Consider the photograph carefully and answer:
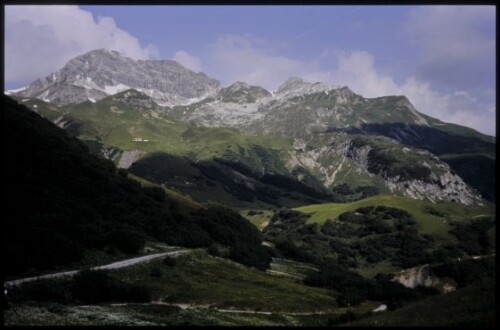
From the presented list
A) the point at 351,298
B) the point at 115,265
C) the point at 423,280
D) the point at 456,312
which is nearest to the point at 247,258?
the point at 351,298

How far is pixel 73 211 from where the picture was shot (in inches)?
3519

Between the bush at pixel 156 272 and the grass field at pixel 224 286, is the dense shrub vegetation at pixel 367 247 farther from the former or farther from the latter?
the bush at pixel 156 272

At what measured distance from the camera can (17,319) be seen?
32375 mm

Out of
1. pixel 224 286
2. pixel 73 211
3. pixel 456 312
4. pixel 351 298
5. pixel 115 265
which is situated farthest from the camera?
pixel 73 211

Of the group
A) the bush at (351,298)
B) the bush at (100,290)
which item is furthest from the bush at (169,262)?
the bush at (351,298)

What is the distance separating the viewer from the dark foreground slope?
2611 inches

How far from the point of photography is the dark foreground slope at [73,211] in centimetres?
6631

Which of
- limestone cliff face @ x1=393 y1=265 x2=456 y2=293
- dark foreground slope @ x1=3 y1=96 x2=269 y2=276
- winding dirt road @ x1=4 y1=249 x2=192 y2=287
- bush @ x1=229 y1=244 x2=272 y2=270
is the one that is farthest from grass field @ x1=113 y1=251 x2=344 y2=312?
limestone cliff face @ x1=393 y1=265 x2=456 y2=293

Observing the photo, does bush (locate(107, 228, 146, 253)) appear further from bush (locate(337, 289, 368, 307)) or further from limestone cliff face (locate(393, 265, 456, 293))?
limestone cliff face (locate(393, 265, 456, 293))

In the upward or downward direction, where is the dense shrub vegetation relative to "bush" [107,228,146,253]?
downward

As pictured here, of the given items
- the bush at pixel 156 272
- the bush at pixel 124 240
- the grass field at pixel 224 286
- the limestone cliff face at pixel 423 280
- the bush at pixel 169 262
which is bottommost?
the limestone cliff face at pixel 423 280

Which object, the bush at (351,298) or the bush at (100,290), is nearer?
the bush at (100,290)

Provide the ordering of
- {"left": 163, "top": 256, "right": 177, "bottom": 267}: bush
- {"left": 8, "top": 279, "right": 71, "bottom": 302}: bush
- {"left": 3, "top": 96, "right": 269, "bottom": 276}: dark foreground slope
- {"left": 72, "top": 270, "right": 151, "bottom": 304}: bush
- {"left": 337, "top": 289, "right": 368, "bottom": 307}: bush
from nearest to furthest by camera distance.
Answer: {"left": 8, "top": 279, "right": 71, "bottom": 302}: bush, {"left": 72, "top": 270, "right": 151, "bottom": 304}: bush, {"left": 3, "top": 96, "right": 269, "bottom": 276}: dark foreground slope, {"left": 163, "top": 256, "right": 177, "bottom": 267}: bush, {"left": 337, "top": 289, "right": 368, "bottom": 307}: bush

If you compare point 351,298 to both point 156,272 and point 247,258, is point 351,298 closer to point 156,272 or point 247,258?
point 247,258
